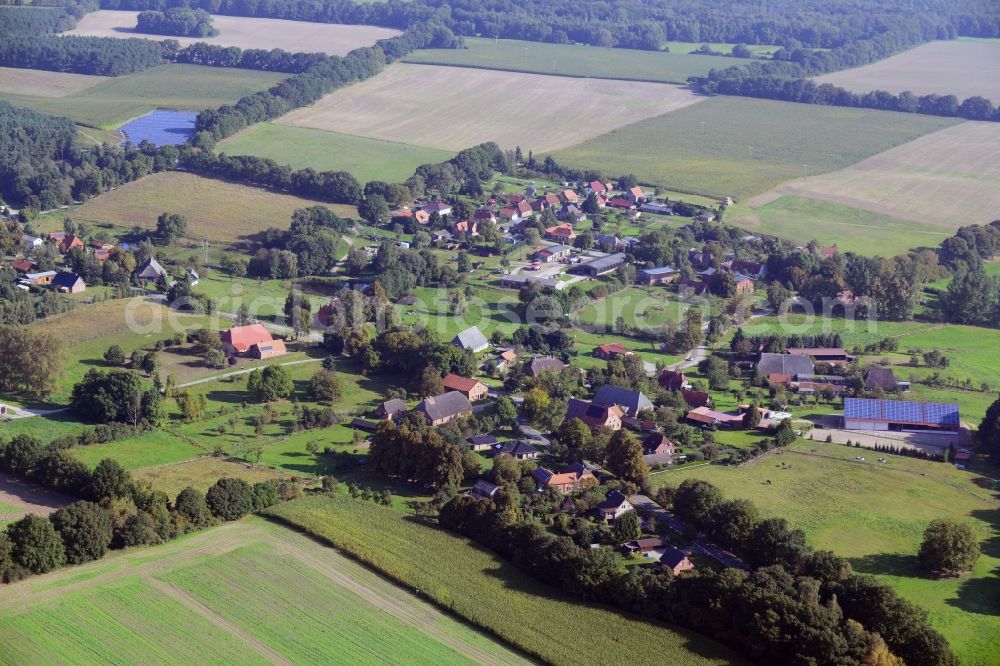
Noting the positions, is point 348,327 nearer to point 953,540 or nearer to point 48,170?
point 953,540

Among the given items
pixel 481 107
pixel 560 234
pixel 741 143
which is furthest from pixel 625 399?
pixel 481 107

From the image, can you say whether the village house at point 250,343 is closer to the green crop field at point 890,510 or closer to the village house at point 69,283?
the village house at point 69,283

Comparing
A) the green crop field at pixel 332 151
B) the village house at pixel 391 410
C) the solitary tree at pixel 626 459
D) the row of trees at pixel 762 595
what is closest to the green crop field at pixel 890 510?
the solitary tree at pixel 626 459

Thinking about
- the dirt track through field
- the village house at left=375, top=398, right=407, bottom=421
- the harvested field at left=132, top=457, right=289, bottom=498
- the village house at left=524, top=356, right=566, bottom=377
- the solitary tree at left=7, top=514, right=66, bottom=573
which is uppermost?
the village house at left=524, top=356, right=566, bottom=377

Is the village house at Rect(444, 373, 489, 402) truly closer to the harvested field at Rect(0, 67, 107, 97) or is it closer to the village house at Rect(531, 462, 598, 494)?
the village house at Rect(531, 462, 598, 494)

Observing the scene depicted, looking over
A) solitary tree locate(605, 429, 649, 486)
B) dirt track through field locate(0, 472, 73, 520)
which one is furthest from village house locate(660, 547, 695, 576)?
dirt track through field locate(0, 472, 73, 520)

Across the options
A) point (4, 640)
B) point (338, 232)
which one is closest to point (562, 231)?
point (338, 232)

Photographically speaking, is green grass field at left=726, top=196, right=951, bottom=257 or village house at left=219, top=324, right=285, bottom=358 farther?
green grass field at left=726, top=196, right=951, bottom=257

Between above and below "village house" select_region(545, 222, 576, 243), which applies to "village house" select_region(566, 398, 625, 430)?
below
